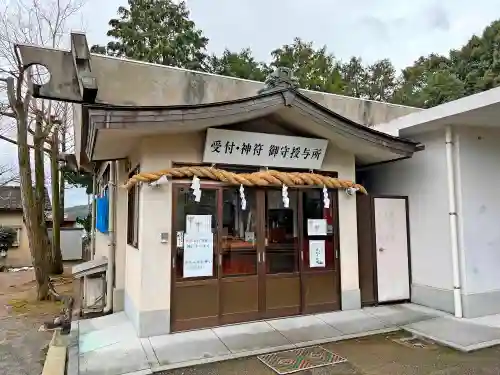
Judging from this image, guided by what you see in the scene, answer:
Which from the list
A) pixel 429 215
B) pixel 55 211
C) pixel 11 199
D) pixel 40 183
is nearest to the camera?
pixel 429 215

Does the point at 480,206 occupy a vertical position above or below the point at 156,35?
below

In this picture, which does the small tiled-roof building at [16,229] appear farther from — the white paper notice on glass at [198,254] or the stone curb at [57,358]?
the white paper notice on glass at [198,254]

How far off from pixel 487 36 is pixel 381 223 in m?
18.6

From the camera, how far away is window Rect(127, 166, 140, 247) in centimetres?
617

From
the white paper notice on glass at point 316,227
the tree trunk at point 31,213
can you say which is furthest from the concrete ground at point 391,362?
the tree trunk at point 31,213

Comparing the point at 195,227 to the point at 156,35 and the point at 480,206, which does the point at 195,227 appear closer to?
the point at 480,206

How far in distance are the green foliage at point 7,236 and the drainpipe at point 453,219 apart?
20390 millimetres

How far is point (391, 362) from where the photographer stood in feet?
15.2

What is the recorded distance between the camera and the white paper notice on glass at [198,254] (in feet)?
18.6

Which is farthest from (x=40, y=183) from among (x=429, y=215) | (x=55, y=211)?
(x=429, y=215)

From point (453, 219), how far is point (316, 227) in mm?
2335

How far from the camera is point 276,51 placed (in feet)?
87.3

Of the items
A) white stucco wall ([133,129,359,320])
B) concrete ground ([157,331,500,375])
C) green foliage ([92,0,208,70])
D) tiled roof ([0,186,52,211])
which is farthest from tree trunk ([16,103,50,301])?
green foliage ([92,0,208,70])

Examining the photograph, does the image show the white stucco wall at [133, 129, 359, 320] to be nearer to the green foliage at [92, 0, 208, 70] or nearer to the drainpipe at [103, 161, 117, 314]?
the drainpipe at [103, 161, 117, 314]
